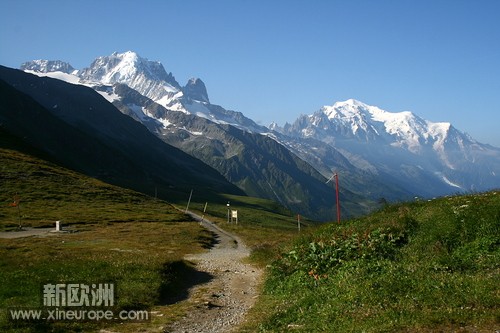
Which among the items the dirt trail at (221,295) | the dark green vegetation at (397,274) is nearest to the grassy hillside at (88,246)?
the dirt trail at (221,295)

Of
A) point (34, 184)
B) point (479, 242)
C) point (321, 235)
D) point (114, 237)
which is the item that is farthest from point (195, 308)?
point (34, 184)

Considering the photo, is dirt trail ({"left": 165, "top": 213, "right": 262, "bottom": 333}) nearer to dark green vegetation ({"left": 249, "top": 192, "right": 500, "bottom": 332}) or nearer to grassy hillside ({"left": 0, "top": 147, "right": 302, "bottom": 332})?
grassy hillside ({"left": 0, "top": 147, "right": 302, "bottom": 332})

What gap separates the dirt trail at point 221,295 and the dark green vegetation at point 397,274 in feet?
4.74

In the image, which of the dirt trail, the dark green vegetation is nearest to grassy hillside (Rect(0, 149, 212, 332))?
the dirt trail

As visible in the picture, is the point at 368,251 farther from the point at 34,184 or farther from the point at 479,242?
the point at 34,184

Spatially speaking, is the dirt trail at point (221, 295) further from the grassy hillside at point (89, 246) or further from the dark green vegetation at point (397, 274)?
the dark green vegetation at point (397, 274)

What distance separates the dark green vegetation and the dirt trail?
1.44 meters

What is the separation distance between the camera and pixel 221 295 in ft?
86.1

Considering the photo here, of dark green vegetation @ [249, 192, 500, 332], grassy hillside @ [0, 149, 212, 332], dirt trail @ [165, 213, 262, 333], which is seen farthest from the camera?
grassy hillside @ [0, 149, 212, 332]

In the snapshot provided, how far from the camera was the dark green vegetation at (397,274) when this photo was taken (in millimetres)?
14867

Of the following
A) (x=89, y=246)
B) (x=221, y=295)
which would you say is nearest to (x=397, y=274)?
(x=221, y=295)

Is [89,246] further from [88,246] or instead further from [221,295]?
[221,295]

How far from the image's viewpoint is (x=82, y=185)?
12275 centimetres

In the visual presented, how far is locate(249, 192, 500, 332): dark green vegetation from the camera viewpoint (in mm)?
14867
